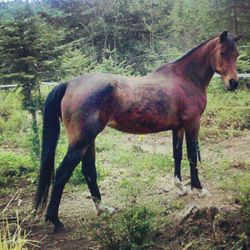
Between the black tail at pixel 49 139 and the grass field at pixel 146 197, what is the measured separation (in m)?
0.37

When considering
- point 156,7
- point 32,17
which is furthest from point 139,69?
point 32,17

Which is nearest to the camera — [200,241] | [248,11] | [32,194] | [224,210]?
[200,241]

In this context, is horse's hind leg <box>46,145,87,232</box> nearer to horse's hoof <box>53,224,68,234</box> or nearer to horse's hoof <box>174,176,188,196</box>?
horse's hoof <box>53,224,68,234</box>

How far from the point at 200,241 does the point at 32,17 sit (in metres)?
4.43

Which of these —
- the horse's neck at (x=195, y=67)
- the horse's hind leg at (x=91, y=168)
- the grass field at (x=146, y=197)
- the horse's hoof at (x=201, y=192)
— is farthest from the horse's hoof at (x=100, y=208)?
the horse's neck at (x=195, y=67)

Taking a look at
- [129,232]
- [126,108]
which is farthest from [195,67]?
[129,232]

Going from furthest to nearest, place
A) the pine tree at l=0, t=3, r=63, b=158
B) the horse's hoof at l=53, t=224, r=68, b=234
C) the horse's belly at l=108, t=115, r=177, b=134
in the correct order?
the pine tree at l=0, t=3, r=63, b=158 < the horse's belly at l=108, t=115, r=177, b=134 < the horse's hoof at l=53, t=224, r=68, b=234

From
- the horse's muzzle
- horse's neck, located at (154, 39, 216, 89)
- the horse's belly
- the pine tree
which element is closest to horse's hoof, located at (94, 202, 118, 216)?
the horse's belly

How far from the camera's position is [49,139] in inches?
166

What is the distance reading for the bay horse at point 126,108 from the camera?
13.2 feet

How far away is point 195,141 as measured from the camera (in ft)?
15.8

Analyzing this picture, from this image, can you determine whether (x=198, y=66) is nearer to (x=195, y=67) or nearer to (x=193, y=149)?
(x=195, y=67)

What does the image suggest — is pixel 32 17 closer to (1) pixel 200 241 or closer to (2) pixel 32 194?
(2) pixel 32 194

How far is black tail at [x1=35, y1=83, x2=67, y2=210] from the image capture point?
13.6ft
